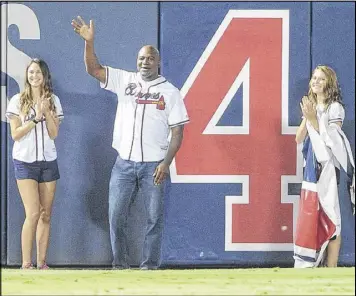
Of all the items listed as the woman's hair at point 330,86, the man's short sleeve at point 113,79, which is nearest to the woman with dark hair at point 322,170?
the woman's hair at point 330,86

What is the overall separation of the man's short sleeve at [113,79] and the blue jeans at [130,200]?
0.53 metres

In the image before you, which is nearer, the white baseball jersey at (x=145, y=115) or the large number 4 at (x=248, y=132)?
the white baseball jersey at (x=145, y=115)

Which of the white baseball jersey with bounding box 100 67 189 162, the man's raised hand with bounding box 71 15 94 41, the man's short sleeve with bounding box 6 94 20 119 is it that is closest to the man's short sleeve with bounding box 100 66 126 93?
the white baseball jersey with bounding box 100 67 189 162

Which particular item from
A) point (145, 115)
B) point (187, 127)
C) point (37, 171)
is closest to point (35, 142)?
point (37, 171)

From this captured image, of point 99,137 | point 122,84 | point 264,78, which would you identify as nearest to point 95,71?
point 122,84

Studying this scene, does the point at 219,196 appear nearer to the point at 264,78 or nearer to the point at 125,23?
the point at 264,78

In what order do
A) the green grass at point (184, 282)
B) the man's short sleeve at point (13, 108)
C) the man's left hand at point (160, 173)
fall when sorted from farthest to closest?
the man's short sleeve at point (13, 108)
the man's left hand at point (160, 173)
the green grass at point (184, 282)

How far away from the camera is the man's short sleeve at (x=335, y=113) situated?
7789 mm

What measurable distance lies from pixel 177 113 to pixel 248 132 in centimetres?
80

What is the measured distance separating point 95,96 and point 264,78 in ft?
4.33

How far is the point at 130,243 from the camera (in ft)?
27.1

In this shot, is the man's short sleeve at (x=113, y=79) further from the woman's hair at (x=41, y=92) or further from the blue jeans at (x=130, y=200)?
the blue jeans at (x=130, y=200)

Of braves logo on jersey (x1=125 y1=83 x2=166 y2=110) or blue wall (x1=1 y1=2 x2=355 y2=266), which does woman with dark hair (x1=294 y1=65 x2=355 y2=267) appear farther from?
braves logo on jersey (x1=125 y1=83 x2=166 y2=110)

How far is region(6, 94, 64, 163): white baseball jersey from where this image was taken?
7.77 meters
